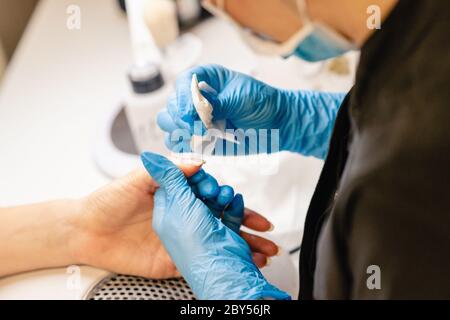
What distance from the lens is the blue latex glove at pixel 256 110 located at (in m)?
0.85

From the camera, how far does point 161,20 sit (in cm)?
114

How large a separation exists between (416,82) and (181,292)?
1.59 feet

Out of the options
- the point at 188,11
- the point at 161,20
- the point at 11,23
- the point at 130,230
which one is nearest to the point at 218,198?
the point at 130,230

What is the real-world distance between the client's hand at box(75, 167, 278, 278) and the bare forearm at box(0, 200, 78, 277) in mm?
22

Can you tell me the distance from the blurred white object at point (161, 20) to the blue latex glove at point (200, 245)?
441 millimetres

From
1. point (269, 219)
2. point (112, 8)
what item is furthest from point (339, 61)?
point (112, 8)

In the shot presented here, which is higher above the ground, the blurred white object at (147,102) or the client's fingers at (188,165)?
the blurred white object at (147,102)

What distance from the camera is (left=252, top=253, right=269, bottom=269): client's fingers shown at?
2.79 ft

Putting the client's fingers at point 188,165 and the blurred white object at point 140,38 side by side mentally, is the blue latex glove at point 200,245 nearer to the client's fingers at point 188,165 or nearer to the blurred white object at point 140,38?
the client's fingers at point 188,165

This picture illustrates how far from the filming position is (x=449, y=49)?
568mm

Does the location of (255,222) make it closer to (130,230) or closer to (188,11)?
(130,230)

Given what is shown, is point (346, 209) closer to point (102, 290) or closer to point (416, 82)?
point (416, 82)

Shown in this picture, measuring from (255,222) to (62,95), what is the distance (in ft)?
1.99

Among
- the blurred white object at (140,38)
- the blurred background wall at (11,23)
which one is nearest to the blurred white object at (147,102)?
the blurred white object at (140,38)
